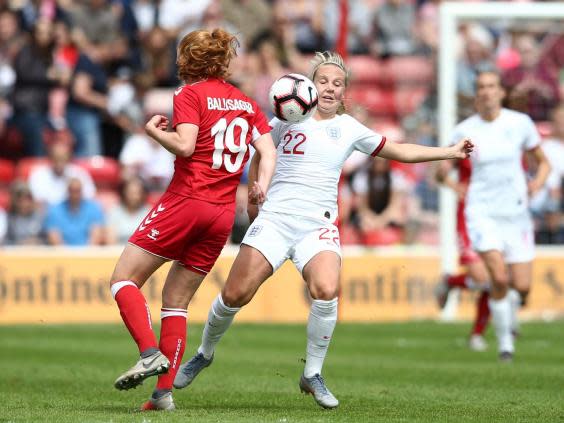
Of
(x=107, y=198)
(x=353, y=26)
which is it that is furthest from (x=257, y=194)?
(x=353, y=26)

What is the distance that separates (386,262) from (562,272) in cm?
269

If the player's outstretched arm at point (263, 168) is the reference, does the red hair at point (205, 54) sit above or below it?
above

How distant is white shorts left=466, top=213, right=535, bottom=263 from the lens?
12.8 m

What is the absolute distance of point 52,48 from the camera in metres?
21.4

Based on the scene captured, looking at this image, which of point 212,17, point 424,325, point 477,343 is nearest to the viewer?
point 477,343

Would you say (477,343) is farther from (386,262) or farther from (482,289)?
(386,262)

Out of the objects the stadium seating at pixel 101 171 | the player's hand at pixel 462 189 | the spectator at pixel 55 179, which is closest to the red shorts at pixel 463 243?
the player's hand at pixel 462 189

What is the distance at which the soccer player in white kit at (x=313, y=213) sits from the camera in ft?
27.8

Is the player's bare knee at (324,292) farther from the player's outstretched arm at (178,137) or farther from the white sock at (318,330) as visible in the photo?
the player's outstretched arm at (178,137)

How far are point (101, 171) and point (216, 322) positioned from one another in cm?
1247

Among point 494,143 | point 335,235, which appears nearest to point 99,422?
point 335,235

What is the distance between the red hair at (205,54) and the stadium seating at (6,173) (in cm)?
1300

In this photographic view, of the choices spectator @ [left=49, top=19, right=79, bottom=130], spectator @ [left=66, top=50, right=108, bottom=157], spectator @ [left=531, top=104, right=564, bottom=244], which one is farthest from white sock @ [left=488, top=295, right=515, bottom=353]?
spectator @ [left=49, top=19, right=79, bottom=130]

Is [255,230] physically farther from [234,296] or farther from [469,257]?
[469,257]
